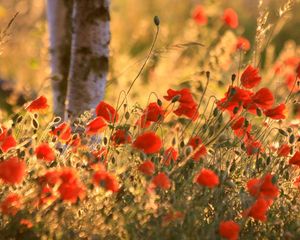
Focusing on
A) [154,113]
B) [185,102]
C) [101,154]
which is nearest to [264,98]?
[185,102]

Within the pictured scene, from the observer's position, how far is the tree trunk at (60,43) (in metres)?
4.74

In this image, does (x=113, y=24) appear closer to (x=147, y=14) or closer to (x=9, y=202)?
(x=147, y=14)

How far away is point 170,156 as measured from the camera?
2918 millimetres

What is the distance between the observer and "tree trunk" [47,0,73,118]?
474 cm

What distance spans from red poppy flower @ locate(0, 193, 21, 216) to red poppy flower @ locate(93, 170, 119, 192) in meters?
0.29

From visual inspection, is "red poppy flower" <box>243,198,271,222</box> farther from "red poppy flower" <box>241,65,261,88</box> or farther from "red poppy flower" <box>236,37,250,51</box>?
"red poppy flower" <box>236,37,250,51</box>

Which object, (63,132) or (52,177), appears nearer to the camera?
(52,177)

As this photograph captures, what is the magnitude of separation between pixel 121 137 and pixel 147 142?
298 millimetres

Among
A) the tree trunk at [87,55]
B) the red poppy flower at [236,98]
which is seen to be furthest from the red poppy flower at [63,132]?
the tree trunk at [87,55]

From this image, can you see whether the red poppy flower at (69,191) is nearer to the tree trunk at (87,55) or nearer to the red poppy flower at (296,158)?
the red poppy flower at (296,158)

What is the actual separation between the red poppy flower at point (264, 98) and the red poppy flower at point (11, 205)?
1025 mm

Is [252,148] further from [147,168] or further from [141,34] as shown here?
[141,34]

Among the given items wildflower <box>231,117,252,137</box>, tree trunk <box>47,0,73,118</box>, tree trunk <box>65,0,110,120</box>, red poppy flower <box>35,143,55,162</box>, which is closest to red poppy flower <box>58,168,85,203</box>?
red poppy flower <box>35,143,55,162</box>

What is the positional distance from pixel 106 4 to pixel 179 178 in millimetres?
1492
